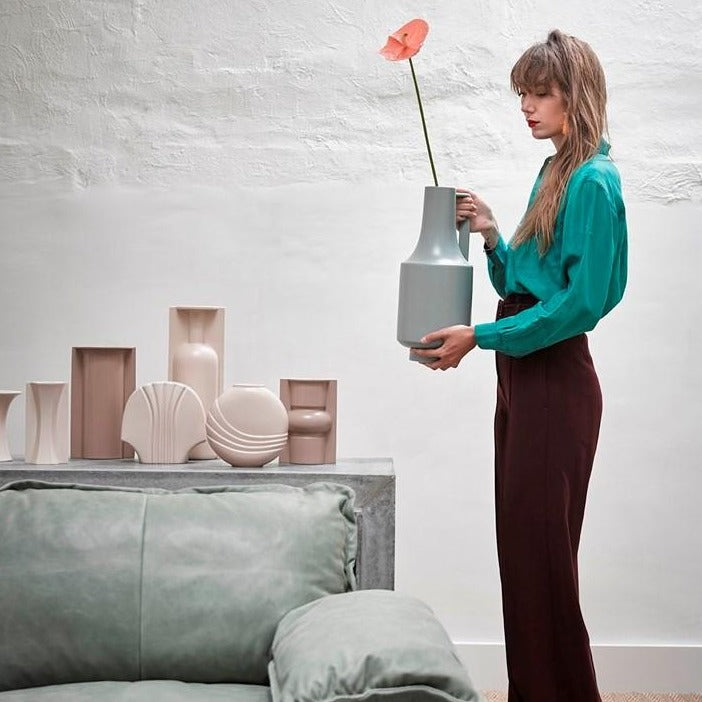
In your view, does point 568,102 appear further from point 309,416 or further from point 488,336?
point 309,416

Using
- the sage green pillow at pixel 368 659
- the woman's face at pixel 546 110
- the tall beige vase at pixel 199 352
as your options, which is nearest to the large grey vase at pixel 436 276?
the woman's face at pixel 546 110

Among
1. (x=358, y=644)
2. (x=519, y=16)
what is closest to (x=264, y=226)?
(x=519, y=16)

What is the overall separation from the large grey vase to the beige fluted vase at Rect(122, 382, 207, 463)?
557 millimetres

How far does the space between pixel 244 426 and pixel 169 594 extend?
2.08 ft

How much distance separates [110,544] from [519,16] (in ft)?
7.74

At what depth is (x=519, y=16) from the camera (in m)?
3.74

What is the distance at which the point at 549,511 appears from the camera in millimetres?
2578

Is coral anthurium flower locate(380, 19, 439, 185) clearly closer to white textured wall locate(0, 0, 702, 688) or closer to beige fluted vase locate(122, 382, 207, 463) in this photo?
beige fluted vase locate(122, 382, 207, 463)

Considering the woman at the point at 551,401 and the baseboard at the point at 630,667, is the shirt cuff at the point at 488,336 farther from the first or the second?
the baseboard at the point at 630,667

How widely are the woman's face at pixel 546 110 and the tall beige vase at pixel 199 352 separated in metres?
0.88

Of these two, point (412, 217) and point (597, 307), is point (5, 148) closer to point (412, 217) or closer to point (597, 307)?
point (412, 217)

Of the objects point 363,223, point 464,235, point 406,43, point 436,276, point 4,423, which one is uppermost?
point 406,43

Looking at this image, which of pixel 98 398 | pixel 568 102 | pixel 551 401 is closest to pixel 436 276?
pixel 551 401

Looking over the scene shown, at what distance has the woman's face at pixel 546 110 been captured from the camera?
8.53 ft
